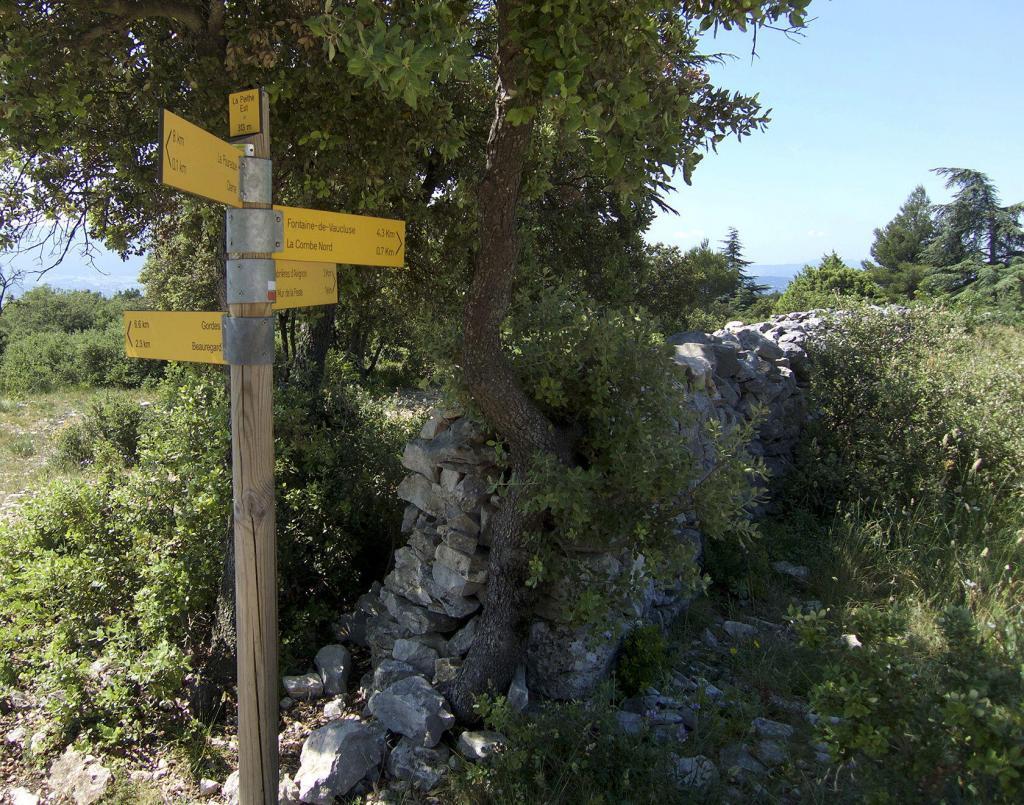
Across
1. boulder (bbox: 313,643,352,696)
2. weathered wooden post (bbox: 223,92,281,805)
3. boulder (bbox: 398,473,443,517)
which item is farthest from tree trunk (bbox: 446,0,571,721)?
weathered wooden post (bbox: 223,92,281,805)

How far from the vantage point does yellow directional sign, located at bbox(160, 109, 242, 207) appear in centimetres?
234

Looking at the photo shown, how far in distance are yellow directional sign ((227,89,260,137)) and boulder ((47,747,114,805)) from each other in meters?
3.14

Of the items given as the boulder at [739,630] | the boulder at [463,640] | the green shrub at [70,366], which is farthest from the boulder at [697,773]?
the green shrub at [70,366]

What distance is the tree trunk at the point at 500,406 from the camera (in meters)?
3.53

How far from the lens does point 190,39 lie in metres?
4.59

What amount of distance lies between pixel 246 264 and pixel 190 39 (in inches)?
110

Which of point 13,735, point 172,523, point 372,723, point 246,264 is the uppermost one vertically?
point 246,264

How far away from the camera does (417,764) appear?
11.0 feet

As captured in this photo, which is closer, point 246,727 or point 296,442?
point 246,727

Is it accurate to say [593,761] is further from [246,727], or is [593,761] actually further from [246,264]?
[246,264]

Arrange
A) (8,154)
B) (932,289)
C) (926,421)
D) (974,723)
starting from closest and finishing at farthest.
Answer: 1. (974,723)
2. (8,154)
3. (926,421)
4. (932,289)

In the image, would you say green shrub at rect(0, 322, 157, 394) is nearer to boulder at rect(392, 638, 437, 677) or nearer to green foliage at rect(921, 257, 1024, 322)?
boulder at rect(392, 638, 437, 677)

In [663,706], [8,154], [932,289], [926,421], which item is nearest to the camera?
[663,706]

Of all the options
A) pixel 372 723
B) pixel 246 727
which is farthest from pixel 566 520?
pixel 246 727
